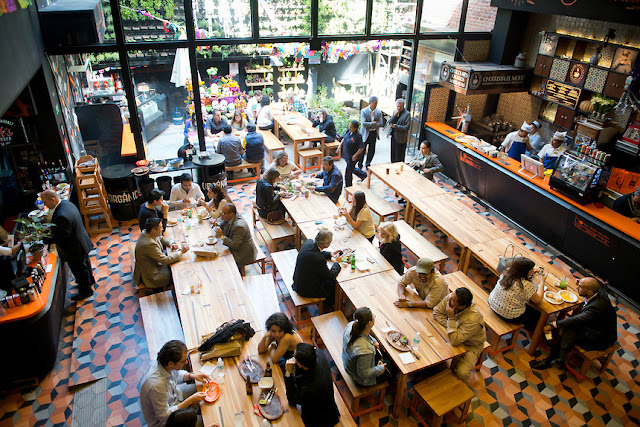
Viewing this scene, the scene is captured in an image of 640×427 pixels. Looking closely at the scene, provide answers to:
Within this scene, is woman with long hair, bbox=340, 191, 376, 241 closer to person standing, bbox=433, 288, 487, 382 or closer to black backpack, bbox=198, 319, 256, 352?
person standing, bbox=433, 288, 487, 382

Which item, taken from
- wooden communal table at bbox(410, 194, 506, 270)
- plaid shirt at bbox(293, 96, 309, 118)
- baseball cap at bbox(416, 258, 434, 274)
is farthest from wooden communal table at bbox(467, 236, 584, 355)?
plaid shirt at bbox(293, 96, 309, 118)

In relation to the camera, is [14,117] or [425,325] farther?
[14,117]

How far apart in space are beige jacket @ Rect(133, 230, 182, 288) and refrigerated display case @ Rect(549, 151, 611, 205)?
6.57m

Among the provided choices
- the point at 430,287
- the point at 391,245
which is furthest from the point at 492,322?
the point at 391,245

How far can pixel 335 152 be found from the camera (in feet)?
36.9

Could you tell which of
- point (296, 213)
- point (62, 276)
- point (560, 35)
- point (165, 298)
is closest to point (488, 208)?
point (560, 35)

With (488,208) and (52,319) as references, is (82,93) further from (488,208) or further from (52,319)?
(488,208)

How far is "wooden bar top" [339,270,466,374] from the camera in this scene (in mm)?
4691

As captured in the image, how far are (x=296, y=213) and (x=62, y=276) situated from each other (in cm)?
370

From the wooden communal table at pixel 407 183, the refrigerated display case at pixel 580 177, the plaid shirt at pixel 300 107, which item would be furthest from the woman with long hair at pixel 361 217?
the plaid shirt at pixel 300 107

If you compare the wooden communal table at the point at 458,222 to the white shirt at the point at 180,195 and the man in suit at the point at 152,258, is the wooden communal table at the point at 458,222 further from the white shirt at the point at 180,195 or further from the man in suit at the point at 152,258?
the man in suit at the point at 152,258

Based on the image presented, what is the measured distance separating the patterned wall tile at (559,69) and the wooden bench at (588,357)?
5.93 m

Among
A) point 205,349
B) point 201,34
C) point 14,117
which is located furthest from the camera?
point 201,34

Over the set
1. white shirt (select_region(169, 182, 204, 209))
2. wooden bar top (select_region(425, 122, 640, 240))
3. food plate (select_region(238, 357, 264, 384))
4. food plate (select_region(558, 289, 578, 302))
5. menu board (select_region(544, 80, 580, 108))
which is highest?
menu board (select_region(544, 80, 580, 108))
